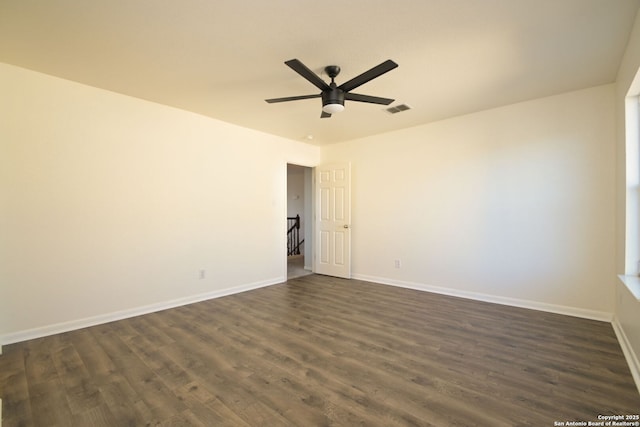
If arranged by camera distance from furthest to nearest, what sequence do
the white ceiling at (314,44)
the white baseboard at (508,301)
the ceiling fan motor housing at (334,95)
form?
the white baseboard at (508,301) < the ceiling fan motor housing at (334,95) < the white ceiling at (314,44)

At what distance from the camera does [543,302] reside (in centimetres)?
359

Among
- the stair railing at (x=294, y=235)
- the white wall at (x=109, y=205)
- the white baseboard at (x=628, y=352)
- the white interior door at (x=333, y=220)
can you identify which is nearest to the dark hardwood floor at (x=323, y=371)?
the white baseboard at (x=628, y=352)

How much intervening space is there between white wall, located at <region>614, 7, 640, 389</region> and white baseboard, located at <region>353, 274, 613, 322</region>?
0.24 m

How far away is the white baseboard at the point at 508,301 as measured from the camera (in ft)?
10.8

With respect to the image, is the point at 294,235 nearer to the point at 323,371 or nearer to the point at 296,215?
the point at 296,215

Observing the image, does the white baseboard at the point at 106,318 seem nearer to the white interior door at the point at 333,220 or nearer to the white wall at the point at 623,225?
the white interior door at the point at 333,220

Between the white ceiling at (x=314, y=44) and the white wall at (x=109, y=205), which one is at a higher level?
the white ceiling at (x=314, y=44)

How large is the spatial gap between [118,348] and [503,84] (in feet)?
15.8

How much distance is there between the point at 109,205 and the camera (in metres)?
3.35

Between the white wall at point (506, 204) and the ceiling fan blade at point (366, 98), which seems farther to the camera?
the white wall at point (506, 204)

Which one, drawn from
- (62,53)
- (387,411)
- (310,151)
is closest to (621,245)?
(387,411)

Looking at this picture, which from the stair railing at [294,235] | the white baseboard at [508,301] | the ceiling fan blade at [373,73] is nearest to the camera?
the ceiling fan blade at [373,73]

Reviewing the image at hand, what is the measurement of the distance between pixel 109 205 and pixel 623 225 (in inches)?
213

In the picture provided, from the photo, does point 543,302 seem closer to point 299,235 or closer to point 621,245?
point 621,245
